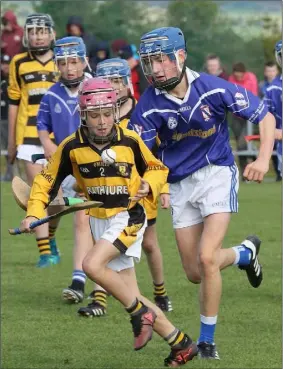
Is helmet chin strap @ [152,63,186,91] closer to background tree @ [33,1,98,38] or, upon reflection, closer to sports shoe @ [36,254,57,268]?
sports shoe @ [36,254,57,268]

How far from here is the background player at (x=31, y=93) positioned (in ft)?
36.0

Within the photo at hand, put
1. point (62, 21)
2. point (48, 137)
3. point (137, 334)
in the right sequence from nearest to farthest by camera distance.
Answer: point (137, 334), point (48, 137), point (62, 21)

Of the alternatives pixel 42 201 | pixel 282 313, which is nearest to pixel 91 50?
pixel 282 313

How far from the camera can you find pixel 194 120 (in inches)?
293

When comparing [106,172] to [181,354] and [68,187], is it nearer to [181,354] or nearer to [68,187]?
[181,354]

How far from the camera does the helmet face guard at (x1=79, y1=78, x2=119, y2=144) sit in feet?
23.0

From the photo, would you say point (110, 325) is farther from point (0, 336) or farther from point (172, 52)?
point (172, 52)

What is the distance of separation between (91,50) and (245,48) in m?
4.07

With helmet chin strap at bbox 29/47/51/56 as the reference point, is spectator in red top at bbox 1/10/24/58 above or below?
below

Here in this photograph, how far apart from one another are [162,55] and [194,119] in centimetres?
44

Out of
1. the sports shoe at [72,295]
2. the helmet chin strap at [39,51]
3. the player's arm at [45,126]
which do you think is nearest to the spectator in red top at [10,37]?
the helmet chin strap at [39,51]

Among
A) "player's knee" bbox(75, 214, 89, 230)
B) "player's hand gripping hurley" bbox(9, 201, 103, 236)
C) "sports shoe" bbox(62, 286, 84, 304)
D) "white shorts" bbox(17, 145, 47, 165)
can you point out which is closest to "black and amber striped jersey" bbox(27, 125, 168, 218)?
"player's hand gripping hurley" bbox(9, 201, 103, 236)

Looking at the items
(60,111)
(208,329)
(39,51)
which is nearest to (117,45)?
(39,51)

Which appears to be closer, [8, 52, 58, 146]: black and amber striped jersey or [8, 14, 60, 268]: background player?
[8, 14, 60, 268]: background player
